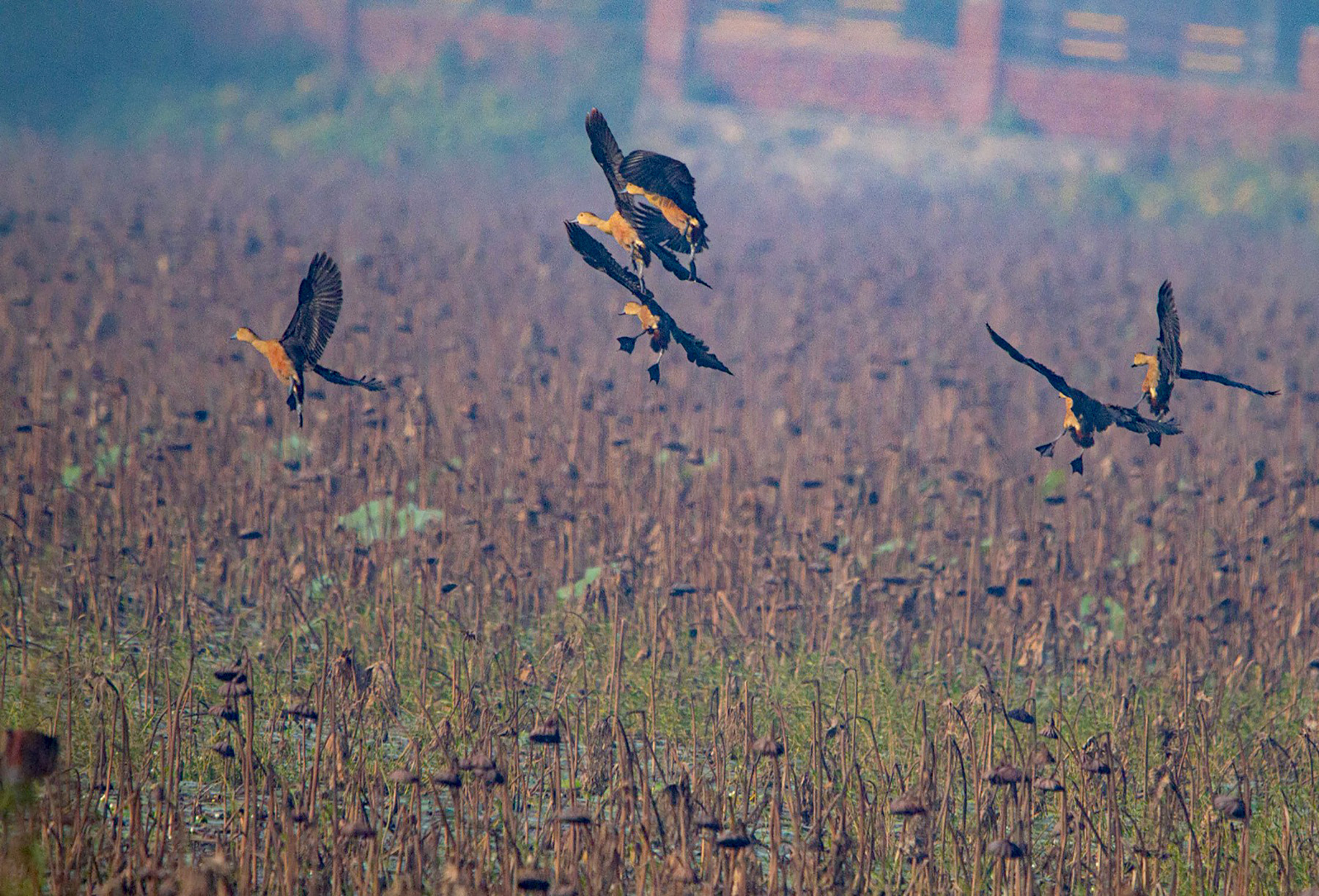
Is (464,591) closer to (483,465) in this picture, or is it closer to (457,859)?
(483,465)

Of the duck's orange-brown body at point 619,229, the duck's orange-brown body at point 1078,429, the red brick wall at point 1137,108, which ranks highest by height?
the red brick wall at point 1137,108

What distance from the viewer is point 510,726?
3533 mm

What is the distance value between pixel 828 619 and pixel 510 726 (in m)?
1.93

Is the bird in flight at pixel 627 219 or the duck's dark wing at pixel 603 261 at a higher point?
the bird in flight at pixel 627 219

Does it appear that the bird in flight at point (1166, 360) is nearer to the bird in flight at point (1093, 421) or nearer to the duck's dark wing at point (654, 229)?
the bird in flight at point (1093, 421)

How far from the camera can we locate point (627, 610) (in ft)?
16.9

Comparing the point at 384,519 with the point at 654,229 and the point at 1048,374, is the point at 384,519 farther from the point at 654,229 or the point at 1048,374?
the point at 1048,374

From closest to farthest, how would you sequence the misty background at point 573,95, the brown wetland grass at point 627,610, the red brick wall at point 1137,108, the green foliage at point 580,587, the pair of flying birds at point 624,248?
the pair of flying birds at point 624,248
the brown wetland grass at point 627,610
the green foliage at point 580,587
the misty background at point 573,95
the red brick wall at point 1137,108

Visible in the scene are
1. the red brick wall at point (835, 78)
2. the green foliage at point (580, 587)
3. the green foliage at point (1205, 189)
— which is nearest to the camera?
the green foliage at point (580, 587)

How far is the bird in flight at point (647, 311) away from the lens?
2.47 metres

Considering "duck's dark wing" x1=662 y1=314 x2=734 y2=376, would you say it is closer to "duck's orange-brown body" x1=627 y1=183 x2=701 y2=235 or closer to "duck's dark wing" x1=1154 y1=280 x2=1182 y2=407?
"duck's orange-brown body" x1=627 y1=183 x2=701 y2=235

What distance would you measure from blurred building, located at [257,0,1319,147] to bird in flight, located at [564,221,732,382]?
1050 inches

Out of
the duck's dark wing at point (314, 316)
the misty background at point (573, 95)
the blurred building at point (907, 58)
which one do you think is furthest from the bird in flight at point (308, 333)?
the blurred building at point (907, 58)

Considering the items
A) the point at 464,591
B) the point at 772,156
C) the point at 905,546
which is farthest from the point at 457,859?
the point at 772,156
